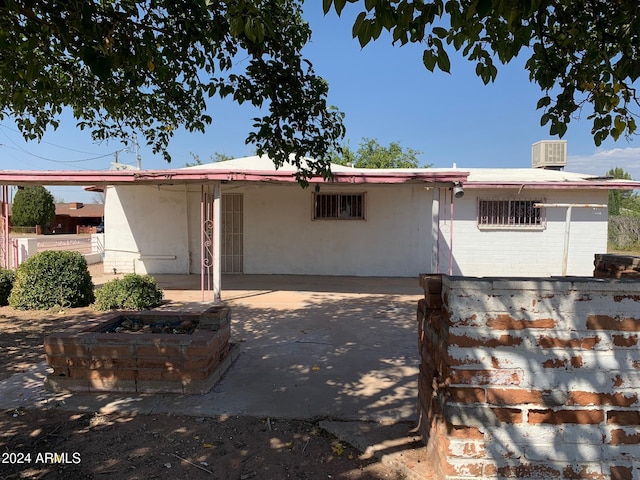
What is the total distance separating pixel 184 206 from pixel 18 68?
8.35 meters

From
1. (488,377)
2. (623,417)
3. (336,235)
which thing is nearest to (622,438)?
(623,417)

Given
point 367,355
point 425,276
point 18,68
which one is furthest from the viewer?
point 367,355

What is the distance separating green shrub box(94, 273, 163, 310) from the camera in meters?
7.07

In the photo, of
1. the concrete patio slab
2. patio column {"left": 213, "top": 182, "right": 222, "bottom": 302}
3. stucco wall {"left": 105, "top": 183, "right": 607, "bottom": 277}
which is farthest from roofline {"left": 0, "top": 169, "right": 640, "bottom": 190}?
the concrete patio slab

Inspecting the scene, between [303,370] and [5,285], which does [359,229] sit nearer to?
[303,370]

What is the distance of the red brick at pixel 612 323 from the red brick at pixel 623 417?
1.33ft

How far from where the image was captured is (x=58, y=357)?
11.9 ft

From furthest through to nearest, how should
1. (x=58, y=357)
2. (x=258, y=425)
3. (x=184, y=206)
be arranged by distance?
(x=184, y=206) → (x=58, y=357) → (x=258, y=425)

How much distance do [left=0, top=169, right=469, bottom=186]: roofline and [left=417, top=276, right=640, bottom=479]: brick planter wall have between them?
598 cm

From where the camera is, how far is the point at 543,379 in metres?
2.03

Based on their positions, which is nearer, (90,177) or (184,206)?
(90,177)

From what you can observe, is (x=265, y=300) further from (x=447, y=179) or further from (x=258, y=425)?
(x=258, y=425)

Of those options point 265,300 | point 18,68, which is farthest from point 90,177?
point 18,68

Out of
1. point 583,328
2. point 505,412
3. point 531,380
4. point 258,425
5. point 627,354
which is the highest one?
point 583,328
